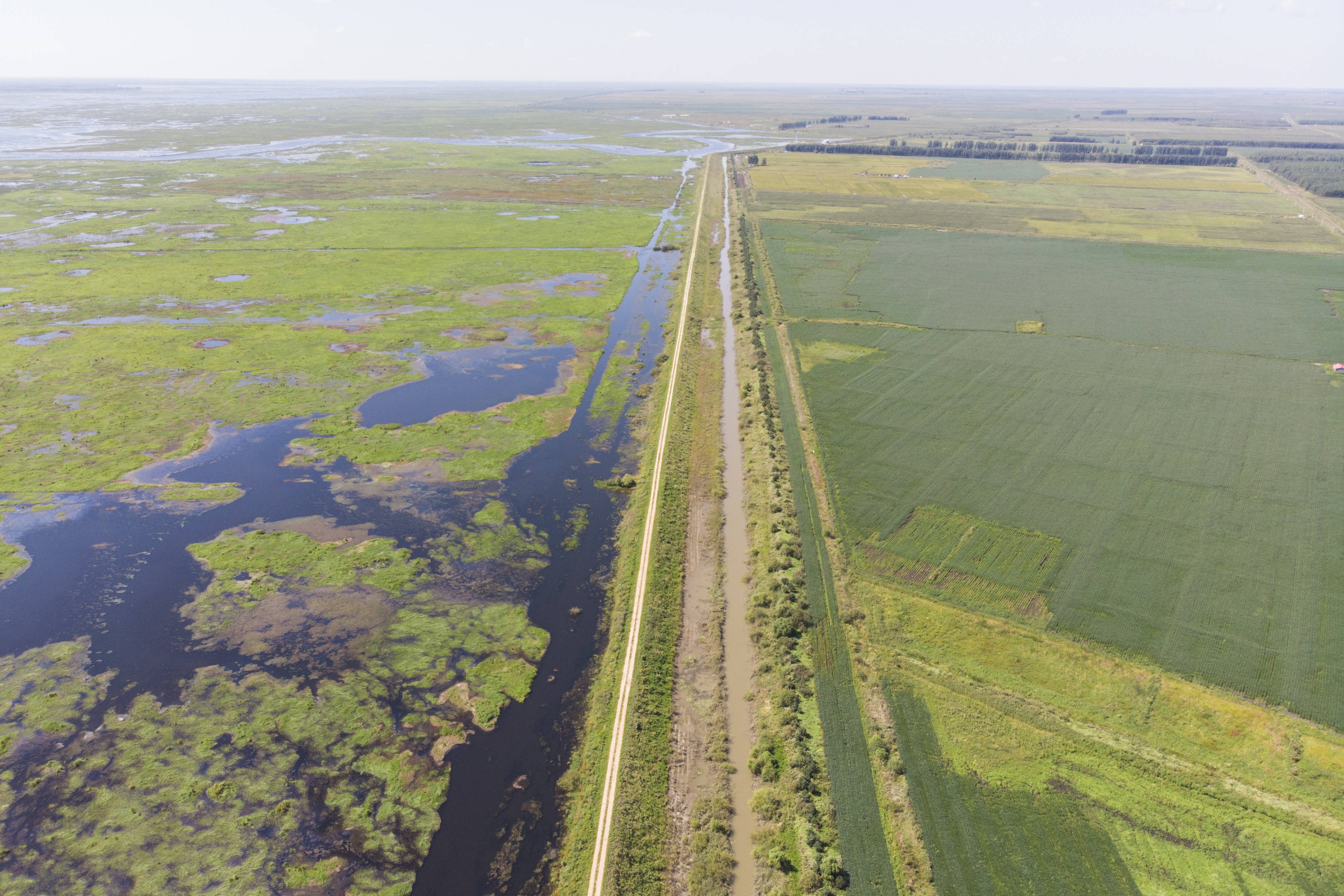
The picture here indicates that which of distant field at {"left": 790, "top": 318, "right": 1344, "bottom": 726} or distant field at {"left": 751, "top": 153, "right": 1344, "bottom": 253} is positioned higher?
distant field at {"left": 751, "top": 153, "right": 1344, "bottom": 253}

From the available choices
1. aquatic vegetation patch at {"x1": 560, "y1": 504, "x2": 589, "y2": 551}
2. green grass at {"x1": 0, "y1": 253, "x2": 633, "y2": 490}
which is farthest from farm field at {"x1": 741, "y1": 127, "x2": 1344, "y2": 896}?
green grass at {"x1": 0, "y1": 253, "x2": 633, "y2": 490}

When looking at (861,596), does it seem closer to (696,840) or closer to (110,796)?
(696,840)

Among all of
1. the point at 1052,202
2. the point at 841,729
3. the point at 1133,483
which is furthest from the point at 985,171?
the point at 841,729

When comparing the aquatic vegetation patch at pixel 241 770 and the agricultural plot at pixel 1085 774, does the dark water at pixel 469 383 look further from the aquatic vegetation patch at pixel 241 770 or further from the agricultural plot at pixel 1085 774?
the agricultural plot at pixel 1085 774

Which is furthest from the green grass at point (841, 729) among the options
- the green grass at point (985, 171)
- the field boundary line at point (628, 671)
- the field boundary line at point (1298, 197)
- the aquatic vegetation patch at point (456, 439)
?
the green grass at point (985, 171)

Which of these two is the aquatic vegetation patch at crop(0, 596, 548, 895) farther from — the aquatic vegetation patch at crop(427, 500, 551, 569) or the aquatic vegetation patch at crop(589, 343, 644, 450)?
the aquatic vegetation patch at crop(589, 343, 644, 450)

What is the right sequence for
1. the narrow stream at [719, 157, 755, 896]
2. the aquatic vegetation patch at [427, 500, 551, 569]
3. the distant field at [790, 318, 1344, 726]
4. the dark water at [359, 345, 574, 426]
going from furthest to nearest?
1. the dark water at [359, 345, 574, 426]
2. the aquatic vegetation patch at [427, 500, 551, 569]
3. the distant field at [790, 318, 1344, 726]
4. the narrow stream at [719, 157, 755, 896]
